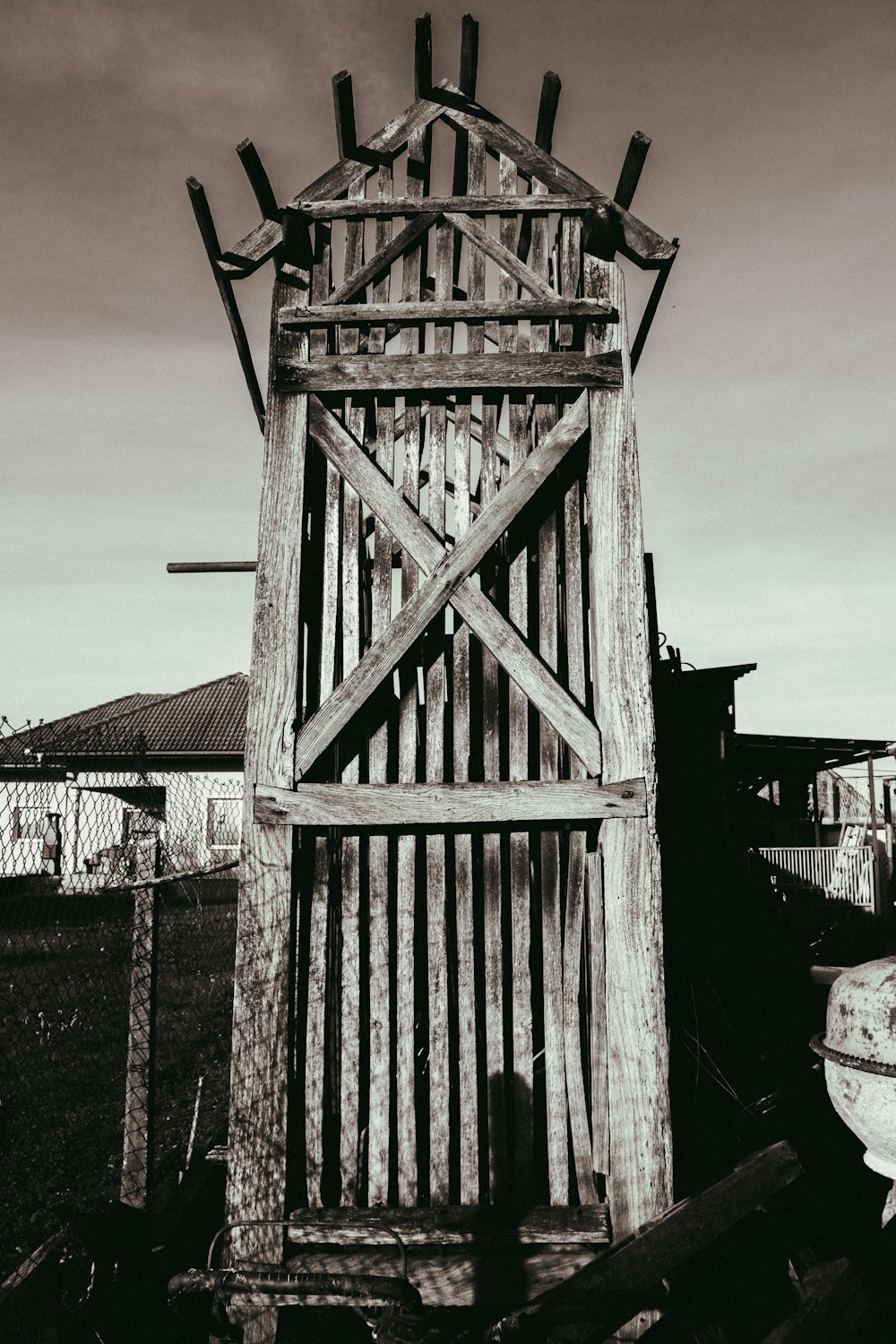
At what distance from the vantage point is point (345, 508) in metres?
4.37

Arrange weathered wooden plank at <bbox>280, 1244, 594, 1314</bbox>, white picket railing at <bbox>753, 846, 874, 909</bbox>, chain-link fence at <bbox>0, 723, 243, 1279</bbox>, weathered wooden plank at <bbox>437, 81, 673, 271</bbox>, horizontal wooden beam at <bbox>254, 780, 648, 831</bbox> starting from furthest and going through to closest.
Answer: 1. white picket railing at <bbox>753, 846, 874, 909</bbox>
2. weathered wooden plank at <bbox>437, 81, 673, 271</bbox>
3. chain-link fence at <bbox>0, 723, 243, 1279</bbox>
4. horizontal wooden beam at <bbox>254, 780, 648, 831</bbox>
5. weathered wooden plank at <bbox>280, 1244, 594, 1314</bbox>

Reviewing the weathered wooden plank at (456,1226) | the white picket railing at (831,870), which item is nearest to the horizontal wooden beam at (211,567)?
the weathered wooden plank at (456,1226)

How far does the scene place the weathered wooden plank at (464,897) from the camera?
3871 mm

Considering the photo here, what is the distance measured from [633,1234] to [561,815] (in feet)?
5.42

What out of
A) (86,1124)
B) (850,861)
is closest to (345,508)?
(86,1124)

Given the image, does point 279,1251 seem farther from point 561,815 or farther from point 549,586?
point 549,586

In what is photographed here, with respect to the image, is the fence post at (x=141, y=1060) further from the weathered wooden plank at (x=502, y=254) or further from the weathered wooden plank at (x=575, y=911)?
the weathered wooden plank at (x=502, y=254)

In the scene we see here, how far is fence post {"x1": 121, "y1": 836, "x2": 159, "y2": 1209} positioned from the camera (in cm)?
413

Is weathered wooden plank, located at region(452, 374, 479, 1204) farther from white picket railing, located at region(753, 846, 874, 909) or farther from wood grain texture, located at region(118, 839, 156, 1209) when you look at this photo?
white picket railing, located at region(753, 846, 874, 909)

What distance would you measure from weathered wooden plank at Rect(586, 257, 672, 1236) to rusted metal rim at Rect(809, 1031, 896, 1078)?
0.73 metres

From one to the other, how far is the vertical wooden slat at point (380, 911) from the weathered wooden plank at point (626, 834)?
0.95m

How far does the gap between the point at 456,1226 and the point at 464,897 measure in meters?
→ 1.29

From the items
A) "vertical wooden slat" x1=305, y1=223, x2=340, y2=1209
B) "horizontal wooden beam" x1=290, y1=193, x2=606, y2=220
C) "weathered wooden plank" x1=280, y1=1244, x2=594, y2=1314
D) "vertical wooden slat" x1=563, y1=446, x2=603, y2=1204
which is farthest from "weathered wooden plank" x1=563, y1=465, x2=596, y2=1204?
"horizontal wooden beam" x1=290, y1=193, x2=606, y2=220

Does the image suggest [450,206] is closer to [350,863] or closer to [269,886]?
[350,863]
